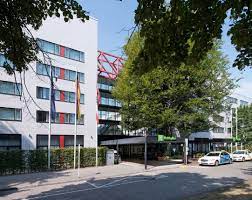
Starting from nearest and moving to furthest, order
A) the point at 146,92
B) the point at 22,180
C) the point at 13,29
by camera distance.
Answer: the point at 13,29 < the point at 22,180 < the point at 146,92

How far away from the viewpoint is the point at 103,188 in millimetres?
22297

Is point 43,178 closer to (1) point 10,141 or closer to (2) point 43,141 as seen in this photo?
(1) point 10,141

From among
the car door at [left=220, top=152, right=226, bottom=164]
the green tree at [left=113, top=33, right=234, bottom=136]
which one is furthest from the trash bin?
the car door at [left=220, top=152, right=226, bottom=164]

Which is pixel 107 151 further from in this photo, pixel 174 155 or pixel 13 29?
pixel 13 29

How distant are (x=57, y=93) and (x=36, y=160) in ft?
49.4

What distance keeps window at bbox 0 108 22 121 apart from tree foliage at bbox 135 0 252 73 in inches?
1337

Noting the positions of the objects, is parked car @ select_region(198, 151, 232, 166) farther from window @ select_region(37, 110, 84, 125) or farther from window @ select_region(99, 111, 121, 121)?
window @ select_region(99, 111, 121, 121)

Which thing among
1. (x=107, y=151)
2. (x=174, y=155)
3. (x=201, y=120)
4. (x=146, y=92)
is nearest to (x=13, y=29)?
(x=107, y=151)

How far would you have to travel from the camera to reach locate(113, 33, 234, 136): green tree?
4138cm

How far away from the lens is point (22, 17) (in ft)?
31.8

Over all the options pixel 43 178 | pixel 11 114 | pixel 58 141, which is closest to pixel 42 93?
pixel 11 114

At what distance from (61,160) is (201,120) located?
1641cm

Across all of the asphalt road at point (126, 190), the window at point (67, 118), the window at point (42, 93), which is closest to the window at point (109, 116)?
the window at point (67, 118)

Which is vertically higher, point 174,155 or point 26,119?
point 26,119
